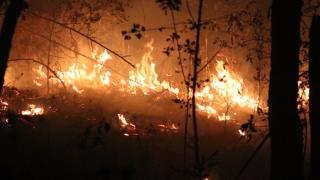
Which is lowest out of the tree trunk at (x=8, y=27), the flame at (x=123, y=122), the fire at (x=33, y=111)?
the flame at (x=123, y=122)

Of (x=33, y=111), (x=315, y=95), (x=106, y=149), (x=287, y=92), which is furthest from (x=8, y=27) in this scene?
(x=33, y=111)

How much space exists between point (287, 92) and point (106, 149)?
502cm

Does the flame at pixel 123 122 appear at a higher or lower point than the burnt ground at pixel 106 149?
higher

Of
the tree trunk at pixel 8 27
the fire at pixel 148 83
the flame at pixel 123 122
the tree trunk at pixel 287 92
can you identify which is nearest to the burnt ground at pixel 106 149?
the flame at pixel 123 122

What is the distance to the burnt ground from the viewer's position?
648 cm

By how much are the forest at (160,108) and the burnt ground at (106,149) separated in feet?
0.11

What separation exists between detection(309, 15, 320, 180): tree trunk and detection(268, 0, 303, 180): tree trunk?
2.01ft

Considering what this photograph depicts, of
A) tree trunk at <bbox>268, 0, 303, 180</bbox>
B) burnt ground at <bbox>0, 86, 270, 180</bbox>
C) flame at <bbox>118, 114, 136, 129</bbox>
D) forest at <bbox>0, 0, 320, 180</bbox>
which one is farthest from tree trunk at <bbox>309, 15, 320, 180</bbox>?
flame at <bbox>118, 114, 136, 129</bbox>

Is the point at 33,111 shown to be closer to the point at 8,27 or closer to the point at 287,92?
the point at 8,27

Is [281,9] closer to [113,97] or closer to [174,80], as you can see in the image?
[113,97]

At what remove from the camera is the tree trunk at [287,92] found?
14.8ft

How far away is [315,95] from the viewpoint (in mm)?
5148

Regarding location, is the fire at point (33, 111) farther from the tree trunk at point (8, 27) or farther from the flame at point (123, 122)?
the tree trunk at point (8, 27)

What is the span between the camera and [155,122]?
470 inches
